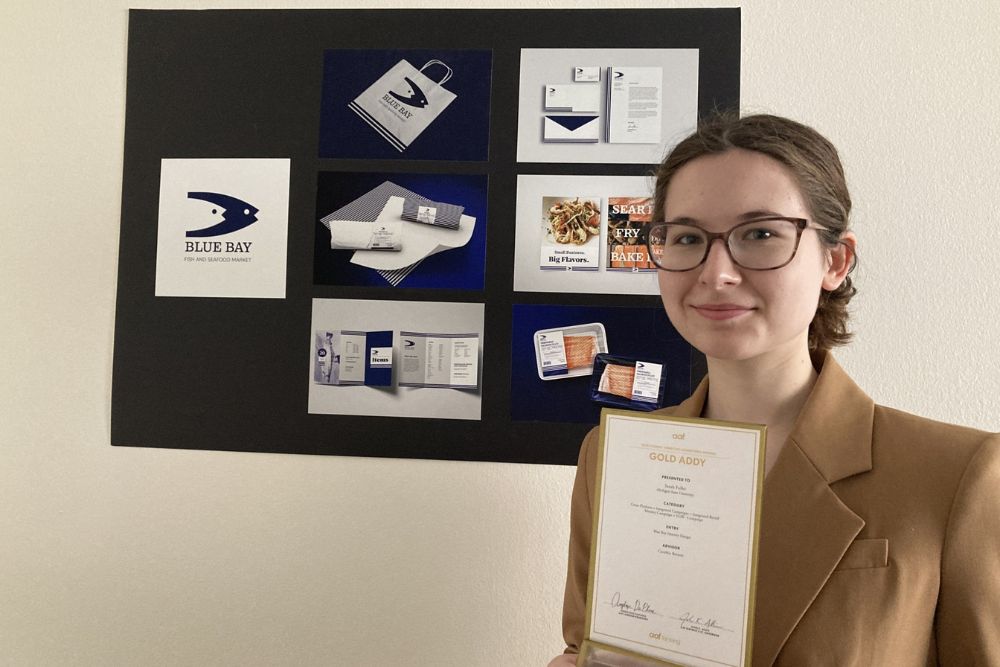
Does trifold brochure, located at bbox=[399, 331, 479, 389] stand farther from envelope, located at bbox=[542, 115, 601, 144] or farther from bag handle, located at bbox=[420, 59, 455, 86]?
bag handle, located at bbox=[420, 59, 455, 86]

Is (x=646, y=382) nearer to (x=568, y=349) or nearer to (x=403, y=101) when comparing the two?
(x=568, y=349)

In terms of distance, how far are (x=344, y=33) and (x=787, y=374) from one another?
135 centimetres

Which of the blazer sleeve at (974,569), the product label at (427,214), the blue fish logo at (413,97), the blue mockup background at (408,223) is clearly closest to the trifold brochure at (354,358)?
the blue mockup background at (408,223)

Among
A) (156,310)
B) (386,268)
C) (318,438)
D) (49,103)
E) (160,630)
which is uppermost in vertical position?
(49,103)

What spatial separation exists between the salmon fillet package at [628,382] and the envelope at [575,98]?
23.3 inches

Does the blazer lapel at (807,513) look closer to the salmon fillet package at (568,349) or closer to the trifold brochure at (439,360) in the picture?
the salmon fillet package at (568,349)

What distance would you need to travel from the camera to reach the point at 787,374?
99 cm

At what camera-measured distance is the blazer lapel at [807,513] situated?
86 cm

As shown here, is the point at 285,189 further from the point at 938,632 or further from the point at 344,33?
the point at 938,632

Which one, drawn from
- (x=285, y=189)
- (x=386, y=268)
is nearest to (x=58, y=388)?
(x=285, y=189)

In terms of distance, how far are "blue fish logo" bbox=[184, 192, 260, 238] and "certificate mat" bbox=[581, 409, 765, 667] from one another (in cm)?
120

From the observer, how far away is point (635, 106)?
1598 mm

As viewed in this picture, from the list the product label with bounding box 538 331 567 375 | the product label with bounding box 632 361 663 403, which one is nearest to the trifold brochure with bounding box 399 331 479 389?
the product label with bounding box 538 331 567 375
